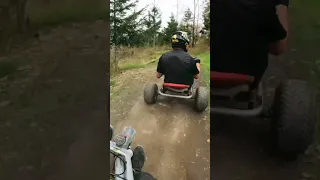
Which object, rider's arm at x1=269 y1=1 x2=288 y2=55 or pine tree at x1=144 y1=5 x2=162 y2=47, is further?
pine tree at x1=144 y1=5 x2=162 y2=47

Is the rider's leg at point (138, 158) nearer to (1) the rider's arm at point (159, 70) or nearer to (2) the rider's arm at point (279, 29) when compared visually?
(1) the rider's arm at point (159, 70)

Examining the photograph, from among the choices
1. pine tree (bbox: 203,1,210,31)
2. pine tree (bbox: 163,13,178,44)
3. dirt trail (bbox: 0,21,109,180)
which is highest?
pine tree (bbox: 203,1,210,31)

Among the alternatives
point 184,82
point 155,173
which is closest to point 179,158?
point 155,173

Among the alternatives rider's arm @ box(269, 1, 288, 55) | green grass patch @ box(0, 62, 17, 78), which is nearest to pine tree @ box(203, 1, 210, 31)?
rider's arm @ box(269, 1, 288, 55)

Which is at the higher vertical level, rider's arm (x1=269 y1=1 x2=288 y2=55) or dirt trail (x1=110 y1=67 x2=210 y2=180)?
rider's arm (x1=269 y1=1 x2=288 y2=55)

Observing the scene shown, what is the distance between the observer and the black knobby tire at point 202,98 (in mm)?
937

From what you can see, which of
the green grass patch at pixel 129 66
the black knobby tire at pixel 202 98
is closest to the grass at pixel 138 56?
the green grass patch at pixel 129 66

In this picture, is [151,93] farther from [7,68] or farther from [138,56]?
[7,68]

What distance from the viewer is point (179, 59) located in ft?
3.16

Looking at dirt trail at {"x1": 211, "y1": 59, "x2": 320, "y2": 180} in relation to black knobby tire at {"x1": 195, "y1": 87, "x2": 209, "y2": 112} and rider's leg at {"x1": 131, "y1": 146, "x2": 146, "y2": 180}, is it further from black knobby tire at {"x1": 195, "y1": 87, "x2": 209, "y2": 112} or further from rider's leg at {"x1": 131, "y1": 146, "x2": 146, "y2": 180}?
rider's leg at {"x1": 131, "y1": 146, "x2": 146, "y2": 180}

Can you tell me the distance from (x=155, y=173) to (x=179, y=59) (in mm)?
272

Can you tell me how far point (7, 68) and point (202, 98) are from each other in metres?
0.43

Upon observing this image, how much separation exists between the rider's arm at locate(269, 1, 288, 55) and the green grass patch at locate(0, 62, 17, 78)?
54cm

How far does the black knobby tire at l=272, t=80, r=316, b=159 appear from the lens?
831 millimetres
